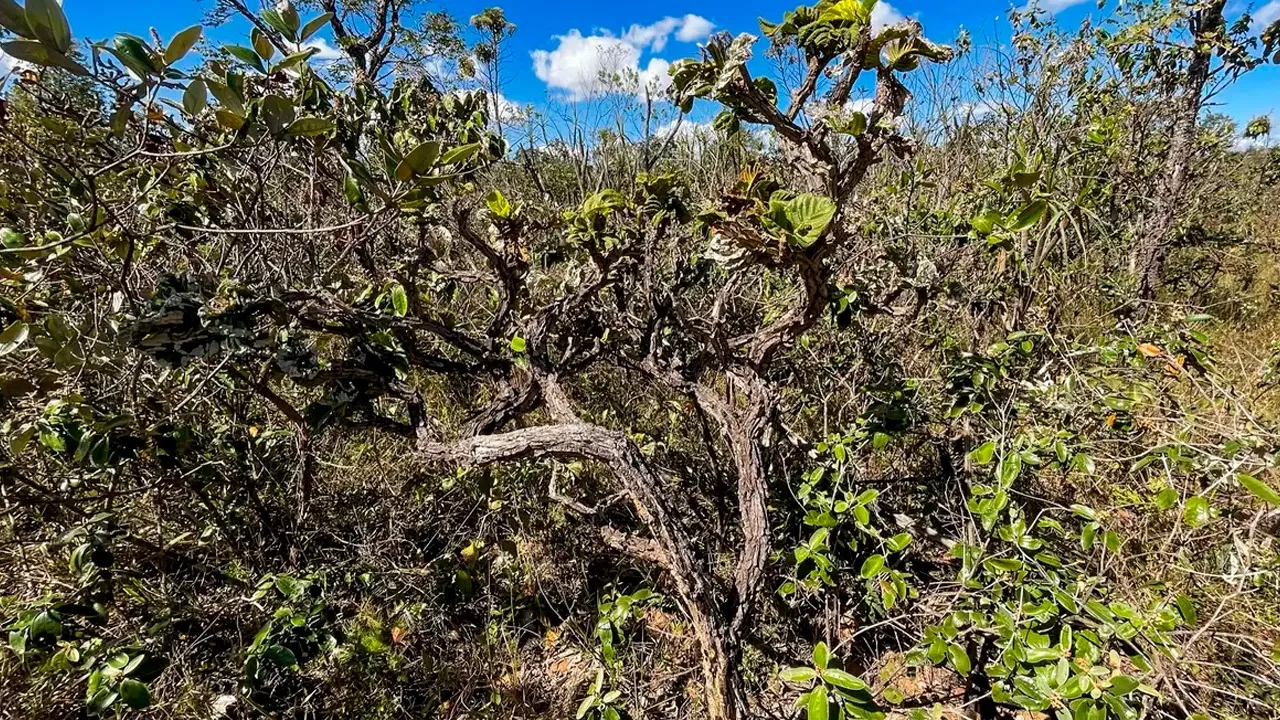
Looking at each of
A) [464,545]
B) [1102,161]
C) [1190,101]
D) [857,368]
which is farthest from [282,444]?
[1190,101]

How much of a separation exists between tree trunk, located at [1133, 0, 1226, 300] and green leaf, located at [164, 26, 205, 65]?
14.5 ft

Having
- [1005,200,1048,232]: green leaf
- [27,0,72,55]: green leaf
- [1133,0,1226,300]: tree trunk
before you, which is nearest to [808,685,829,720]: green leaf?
[1005,200,1048,232]: green leaf

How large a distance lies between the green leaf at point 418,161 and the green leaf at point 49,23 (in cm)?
38

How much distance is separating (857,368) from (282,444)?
206 cm

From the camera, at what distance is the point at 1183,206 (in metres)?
3.78

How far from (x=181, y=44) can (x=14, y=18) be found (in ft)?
0.49

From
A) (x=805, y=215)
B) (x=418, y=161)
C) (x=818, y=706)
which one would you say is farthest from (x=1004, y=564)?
(x=418, y=161)

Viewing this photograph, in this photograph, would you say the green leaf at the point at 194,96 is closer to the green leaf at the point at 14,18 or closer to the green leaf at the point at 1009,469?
the green leaf at the point at 14,18

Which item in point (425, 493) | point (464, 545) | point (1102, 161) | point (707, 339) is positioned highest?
point (1102, 161)

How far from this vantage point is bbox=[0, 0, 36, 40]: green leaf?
2.04 feet

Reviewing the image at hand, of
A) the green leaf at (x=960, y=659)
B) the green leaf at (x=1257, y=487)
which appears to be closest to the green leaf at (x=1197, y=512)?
the green leaf at (x=1257, y=487)

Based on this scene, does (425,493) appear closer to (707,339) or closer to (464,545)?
(464,545)

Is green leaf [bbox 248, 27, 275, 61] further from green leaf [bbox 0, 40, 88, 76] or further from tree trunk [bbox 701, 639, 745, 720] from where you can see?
tree trunk [bbox 701, 639, 745, 720]

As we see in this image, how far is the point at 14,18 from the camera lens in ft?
2.08
